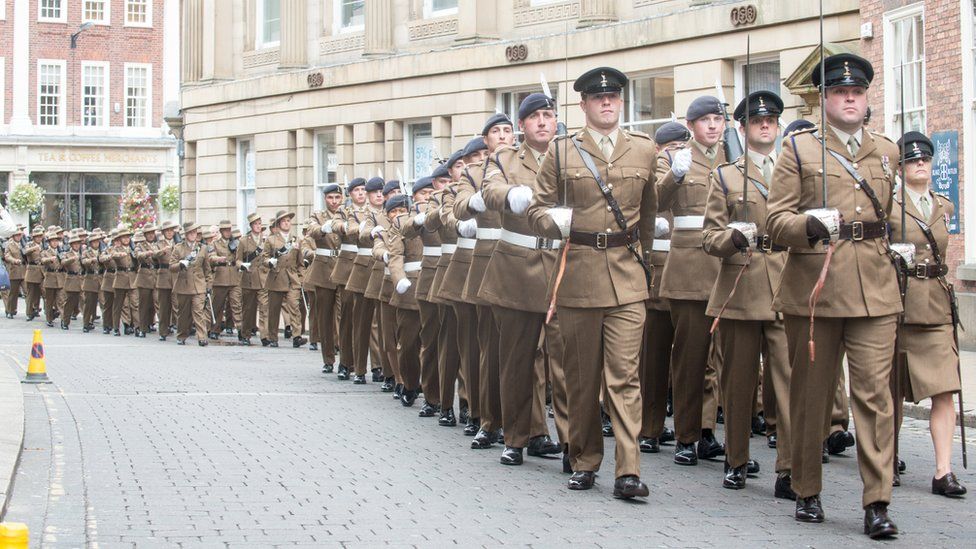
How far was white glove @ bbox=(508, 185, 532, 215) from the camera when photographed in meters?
9.09

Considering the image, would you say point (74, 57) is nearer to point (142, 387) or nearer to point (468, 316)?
point (142, 387)

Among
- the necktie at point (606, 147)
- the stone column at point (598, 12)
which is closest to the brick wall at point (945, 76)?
the stone column at point (598, 12)

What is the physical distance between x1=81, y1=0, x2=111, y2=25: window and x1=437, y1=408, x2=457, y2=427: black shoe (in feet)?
183

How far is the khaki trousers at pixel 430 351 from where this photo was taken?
43.5 ft

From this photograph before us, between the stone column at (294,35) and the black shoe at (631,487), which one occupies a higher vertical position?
the stone column at (294,35)

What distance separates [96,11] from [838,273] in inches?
2412

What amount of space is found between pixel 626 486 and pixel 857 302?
1.66m

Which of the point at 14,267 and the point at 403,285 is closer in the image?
the point at 403,285

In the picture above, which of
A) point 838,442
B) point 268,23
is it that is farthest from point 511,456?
point 268,23

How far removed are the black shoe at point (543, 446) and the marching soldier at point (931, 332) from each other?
243cm

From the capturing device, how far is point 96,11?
65375 millimetres

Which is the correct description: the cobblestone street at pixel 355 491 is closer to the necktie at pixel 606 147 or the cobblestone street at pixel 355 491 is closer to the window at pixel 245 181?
the necktie at pixel 606 147

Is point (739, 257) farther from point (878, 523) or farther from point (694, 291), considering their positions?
point (878, 523)

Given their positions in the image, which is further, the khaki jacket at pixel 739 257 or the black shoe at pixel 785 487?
the khaki jacket at pixel 739 257
